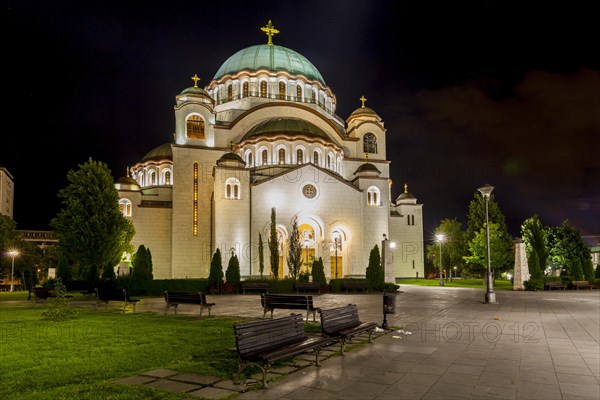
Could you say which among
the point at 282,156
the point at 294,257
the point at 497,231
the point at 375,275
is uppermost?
the point at 282,156

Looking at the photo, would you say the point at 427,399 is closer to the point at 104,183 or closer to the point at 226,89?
the point at 104,183

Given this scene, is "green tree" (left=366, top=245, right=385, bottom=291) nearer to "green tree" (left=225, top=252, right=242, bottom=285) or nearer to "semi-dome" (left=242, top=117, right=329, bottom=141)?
"green tree" (left=225, top=252, right=242, bottom=285)

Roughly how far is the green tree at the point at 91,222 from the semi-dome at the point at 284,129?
1375 cm

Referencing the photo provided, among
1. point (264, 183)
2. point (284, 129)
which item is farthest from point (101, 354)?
point (284, 129)

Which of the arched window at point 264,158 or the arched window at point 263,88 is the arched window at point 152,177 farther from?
the arched window at point 263,88

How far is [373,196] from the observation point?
39938 millimetres

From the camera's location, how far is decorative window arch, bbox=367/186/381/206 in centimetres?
3975

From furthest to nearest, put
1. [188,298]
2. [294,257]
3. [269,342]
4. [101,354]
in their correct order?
[294,257] < [188,298] < [101,354] < [269,342]

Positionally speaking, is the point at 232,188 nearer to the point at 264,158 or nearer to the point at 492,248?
the point at 264,158

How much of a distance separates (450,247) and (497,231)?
21.7 m

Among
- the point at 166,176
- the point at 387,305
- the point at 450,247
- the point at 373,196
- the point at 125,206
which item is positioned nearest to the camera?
the point at 387,305

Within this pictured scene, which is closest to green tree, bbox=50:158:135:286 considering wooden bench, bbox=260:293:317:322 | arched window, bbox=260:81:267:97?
wooden bench, bbox=260:293:317:322

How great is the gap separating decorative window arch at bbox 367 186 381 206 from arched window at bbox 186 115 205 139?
15300 mm

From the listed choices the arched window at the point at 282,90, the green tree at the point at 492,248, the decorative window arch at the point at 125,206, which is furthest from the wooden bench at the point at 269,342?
the arched window at the point at 282,90
